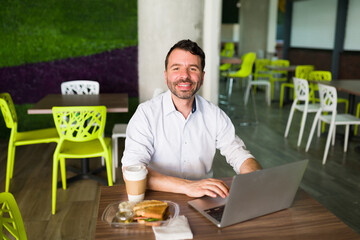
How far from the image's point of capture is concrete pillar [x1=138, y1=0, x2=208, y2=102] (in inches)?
192

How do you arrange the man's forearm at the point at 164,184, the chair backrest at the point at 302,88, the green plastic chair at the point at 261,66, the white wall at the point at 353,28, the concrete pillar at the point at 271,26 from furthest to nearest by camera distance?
the concrete pillar at the point at 271,26
the white wall at the point at 353,28
the green plastic chair at the point at 261,66
the chair backrest at the point at 302,88
the man's forearm at the point at 164,184

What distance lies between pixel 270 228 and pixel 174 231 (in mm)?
338

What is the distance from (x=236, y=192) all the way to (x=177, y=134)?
0.75 m

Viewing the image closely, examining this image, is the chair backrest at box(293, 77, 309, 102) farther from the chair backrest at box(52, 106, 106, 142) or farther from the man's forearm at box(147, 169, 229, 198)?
the man's forearm at box(147, 169, 229, 198)

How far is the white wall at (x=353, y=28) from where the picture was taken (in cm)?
908

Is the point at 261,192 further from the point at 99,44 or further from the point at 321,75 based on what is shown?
the point at 321,75

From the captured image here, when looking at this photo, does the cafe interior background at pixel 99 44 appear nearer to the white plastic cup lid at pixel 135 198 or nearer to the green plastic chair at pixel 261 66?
the white plastic cup lid at pixel 135 198

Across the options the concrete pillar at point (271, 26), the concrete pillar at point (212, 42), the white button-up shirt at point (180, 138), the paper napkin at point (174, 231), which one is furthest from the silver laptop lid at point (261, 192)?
the concrete pillar at point (271, 26)

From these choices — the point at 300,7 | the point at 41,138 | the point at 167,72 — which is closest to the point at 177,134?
the point at 167,72

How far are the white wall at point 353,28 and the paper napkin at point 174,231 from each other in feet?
30.9

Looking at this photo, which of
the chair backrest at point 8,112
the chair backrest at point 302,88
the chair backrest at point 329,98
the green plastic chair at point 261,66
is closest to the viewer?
the chair backrest at point 8,112

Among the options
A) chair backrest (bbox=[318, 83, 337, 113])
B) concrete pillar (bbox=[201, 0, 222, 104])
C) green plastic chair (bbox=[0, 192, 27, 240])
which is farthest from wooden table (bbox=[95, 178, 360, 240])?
concrete pillar (bbox=[201, 0, 222, 104])

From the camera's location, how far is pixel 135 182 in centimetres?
137

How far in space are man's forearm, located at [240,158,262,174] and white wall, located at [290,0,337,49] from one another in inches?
375
